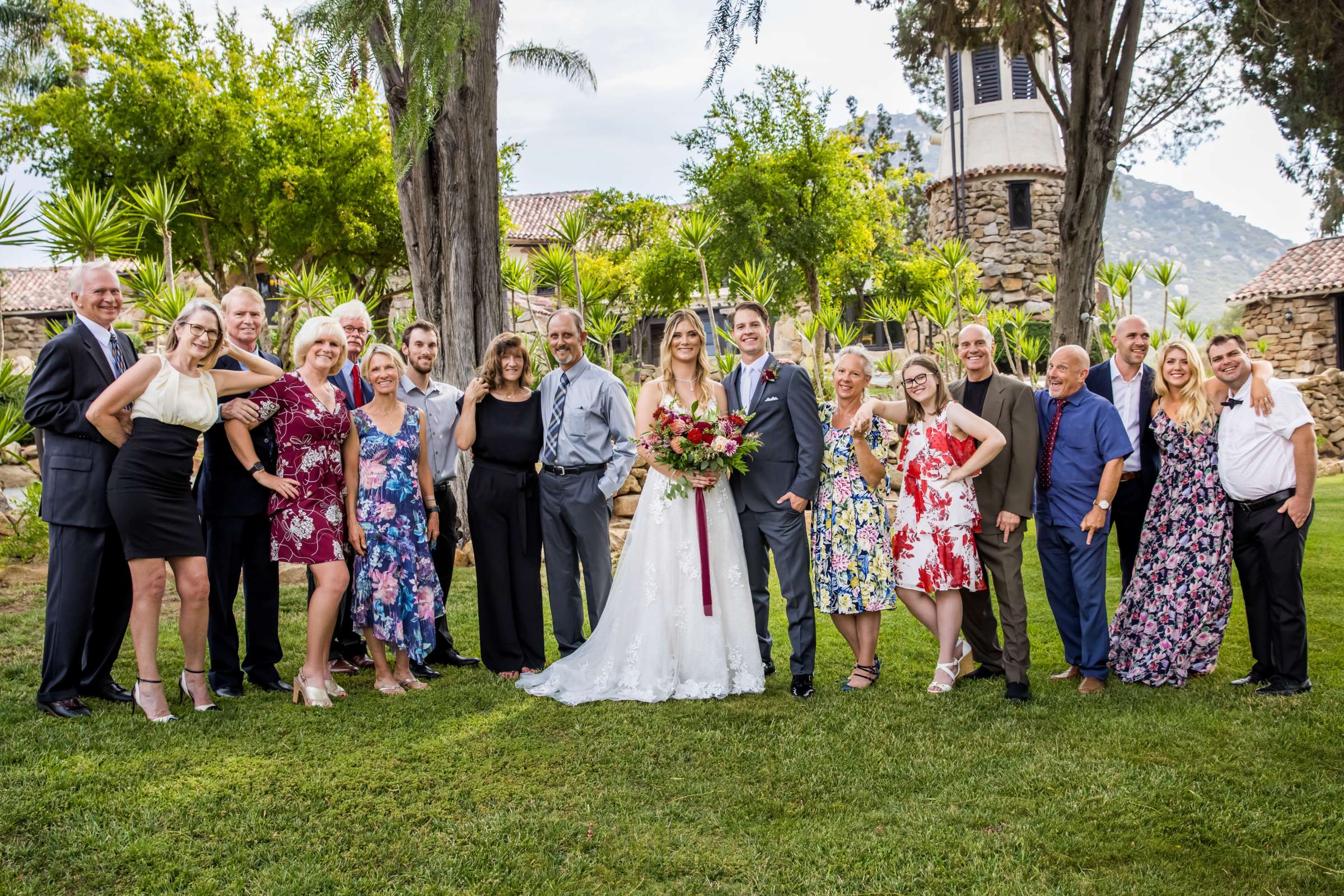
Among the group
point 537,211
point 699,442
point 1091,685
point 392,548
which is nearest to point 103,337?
point 392,548

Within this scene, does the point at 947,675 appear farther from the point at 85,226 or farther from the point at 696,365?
the point at 85,226

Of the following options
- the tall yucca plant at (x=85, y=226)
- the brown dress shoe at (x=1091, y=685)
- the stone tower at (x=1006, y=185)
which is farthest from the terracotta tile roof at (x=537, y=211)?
the brown dress shoe at (x=1091, y=685)

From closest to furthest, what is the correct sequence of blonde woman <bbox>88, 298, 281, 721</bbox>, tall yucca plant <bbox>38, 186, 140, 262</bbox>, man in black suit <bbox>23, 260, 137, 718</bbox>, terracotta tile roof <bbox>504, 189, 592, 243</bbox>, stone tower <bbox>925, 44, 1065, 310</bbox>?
blonde woman <bbox>88, 298, 281, 721</bbox> → man in black suit <bbox>23, 260, 137, 718</bbox> → tall yucca plant <bbox>38, 186, 140, 262</bbox> → stone tower <bbox>925, 44, 1065, 310</bbox> → terracotta tile roof <bbox>504, 189, 592, 243</bbox>

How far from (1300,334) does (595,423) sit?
25.9 m

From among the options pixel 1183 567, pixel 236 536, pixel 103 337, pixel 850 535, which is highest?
pixel 103 337

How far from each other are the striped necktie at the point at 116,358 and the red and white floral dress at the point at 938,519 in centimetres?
412

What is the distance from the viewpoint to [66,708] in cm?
478

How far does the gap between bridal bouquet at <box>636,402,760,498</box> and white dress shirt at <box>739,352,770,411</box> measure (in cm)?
18

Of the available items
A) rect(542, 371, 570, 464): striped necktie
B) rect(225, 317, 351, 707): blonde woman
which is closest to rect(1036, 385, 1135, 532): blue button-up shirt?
rect(542, 371, 570, 464): striped necktie

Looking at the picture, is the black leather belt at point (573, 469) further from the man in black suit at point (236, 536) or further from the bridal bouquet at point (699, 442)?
the man in black suit at point (236, 536)

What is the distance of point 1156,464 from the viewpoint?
18.4ft

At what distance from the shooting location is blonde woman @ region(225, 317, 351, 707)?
5.00 m

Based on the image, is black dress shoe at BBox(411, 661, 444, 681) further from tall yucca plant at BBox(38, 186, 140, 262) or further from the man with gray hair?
tall yucca plant at BBox(38, 186, 140, 262)

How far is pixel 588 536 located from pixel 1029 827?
9.80 ft
